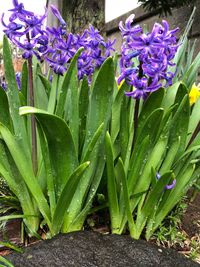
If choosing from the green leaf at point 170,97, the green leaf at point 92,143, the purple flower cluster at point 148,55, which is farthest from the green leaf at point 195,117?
the green leaf at point 92,143

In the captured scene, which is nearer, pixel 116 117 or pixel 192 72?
pixel 116 117

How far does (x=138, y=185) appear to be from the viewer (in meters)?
1.59

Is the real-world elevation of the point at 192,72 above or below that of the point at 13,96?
above

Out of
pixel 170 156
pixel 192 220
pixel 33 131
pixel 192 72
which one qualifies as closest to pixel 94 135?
pixel 33 131

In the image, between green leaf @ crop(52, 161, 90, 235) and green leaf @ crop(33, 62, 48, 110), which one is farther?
green leaf @ crop(33, 62, 48, 110)

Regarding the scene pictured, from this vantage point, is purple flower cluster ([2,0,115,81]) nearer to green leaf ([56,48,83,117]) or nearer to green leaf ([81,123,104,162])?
green leaf ([56,48,83,117])

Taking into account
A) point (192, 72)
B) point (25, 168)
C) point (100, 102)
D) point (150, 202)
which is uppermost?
point (192, 72)

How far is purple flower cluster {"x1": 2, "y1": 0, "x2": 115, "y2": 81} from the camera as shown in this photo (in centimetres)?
144

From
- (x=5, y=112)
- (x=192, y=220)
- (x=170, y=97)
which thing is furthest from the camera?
(x=192, y=220)

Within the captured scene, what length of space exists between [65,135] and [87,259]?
0.40 metres

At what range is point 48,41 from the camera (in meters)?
1.52

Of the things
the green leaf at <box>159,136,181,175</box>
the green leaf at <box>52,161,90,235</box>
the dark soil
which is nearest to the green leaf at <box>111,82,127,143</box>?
the green leaf at <box>159,136,181,175</box>

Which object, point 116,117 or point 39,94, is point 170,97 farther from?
point 39,94

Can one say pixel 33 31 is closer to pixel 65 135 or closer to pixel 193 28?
pixel 65 135
